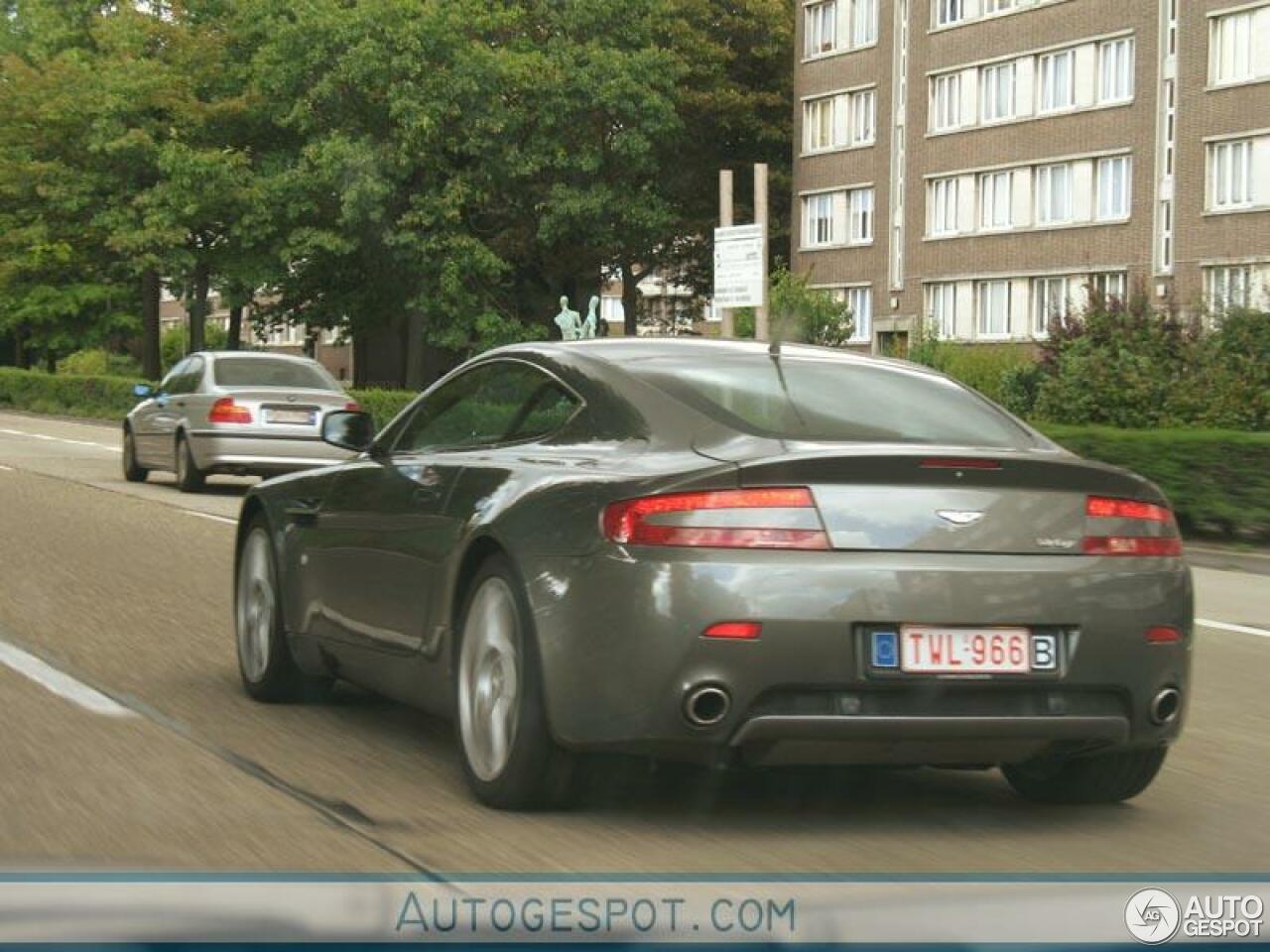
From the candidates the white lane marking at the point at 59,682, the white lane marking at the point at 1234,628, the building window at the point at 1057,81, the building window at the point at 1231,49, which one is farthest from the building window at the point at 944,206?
the white lane marking at the point at 59,682

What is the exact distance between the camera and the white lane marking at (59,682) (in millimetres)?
8109

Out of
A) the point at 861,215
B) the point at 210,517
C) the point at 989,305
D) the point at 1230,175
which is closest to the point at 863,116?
the point at 861,215

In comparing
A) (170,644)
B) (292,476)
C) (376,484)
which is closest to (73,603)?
(170,644)

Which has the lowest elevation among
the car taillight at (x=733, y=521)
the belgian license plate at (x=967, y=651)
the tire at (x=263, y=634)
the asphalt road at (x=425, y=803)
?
the asphalt road at (x=425, y=803)

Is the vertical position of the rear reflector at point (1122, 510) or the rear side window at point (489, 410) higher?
the rear side window at point (489, 410)

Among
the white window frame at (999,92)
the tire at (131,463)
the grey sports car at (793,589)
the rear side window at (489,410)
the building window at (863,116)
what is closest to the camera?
the grey sports car at (793,589)

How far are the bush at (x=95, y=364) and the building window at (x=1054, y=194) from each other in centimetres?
3205

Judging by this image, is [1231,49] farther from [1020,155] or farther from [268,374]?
[268,374]

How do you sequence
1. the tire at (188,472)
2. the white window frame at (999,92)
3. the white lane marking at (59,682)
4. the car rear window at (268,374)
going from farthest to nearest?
the white window frame at (999,92) < the car rear window at (268,374) < the tire at (188,472) < the white lane marking at (59,682)

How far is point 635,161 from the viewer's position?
59531mm

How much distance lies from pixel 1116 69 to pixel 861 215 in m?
11.1

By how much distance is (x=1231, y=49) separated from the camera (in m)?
50.8

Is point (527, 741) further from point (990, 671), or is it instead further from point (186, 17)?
point (186, 17)

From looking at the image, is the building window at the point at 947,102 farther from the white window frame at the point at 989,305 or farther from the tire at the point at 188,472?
the tire at the point at 188,472
